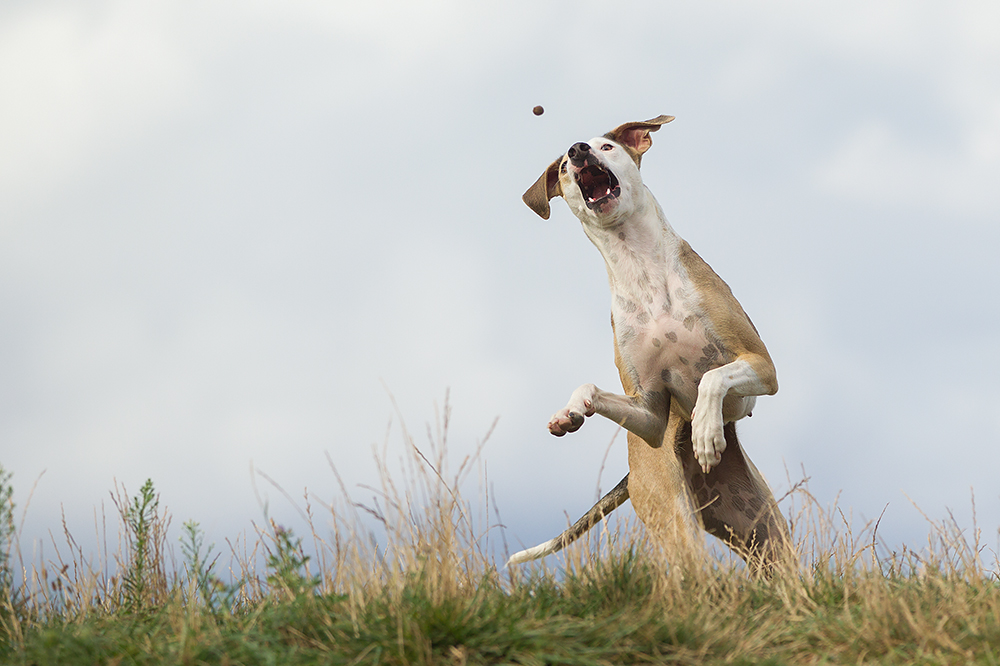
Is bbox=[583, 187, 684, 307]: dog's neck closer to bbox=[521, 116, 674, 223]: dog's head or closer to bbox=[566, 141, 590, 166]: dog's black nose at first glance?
bbox=[521, 116, 674, 223]: dog's head

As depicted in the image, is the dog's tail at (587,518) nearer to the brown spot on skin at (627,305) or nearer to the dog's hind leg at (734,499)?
the dog's hind leg at (734,499)

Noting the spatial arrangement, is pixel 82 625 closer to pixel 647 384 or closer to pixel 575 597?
pixel 575 597

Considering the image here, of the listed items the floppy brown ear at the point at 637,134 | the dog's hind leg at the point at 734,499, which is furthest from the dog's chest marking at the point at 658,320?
the floppy brown ear at the point at 637,134

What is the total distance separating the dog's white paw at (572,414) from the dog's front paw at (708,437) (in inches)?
25.0

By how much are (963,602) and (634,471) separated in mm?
2303

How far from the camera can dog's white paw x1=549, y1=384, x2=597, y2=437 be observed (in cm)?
524

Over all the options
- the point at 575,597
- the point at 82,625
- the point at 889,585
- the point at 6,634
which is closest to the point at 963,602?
the point at 889,585

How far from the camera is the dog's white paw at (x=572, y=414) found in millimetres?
5242

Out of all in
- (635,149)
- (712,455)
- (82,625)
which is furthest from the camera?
(635,149)

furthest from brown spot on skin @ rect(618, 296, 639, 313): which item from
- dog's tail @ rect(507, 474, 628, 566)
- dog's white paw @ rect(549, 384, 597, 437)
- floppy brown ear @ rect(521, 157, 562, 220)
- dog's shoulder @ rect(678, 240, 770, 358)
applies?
dog's tail @ rect(507, 474, 628, 566)

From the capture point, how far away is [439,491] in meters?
4.55

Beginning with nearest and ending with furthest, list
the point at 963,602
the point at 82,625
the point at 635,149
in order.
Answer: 1. the point at 963,602
2. the point at 82,625
3. the point at 635,149

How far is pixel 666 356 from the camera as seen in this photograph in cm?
579

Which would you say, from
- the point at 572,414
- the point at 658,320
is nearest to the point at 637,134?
the point at 658,320
